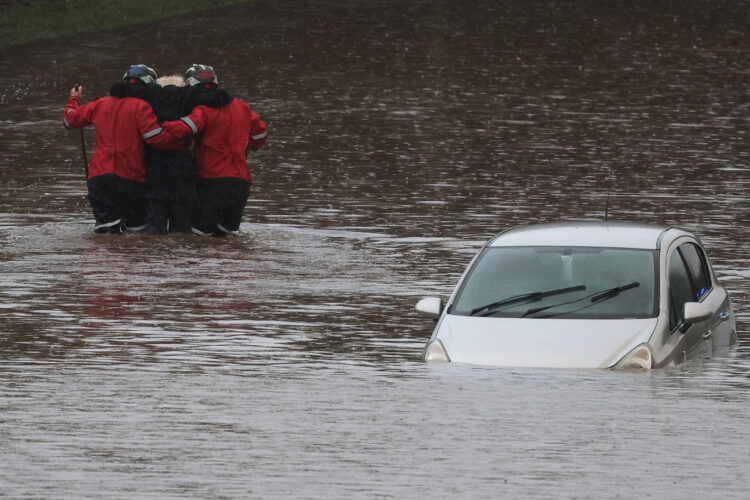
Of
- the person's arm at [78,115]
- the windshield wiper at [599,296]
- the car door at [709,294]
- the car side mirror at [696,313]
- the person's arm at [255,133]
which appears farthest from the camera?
the person's arm at [255,133]

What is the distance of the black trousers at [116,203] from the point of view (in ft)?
60.0

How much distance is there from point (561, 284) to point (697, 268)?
128 centimetres

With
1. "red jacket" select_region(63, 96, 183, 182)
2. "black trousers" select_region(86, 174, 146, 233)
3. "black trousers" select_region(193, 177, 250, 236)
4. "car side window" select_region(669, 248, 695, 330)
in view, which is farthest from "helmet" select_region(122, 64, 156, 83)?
"car side window" select_region(669, 248, 695, 330)

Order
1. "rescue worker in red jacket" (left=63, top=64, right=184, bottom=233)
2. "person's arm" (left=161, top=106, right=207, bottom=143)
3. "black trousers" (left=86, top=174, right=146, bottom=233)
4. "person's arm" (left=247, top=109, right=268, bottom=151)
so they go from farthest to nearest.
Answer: "person's arm" (left=247, top=109, right=268, bottom=151) → "black trousers" (left=86, top=174, right=146, bottom=233) → "rescue worker in red jacket" (left=63, top=64, right=184, bottom=233) → "person's arm" (left=161, top=106, right=207, bottom=143)

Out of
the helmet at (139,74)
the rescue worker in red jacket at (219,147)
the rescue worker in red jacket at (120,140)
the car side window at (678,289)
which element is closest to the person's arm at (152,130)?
the rescue worker in red jacket at (120,140)

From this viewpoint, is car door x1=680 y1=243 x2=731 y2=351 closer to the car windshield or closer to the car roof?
the car roof

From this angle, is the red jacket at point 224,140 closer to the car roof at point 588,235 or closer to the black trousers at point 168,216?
the black trousers at point 168,216

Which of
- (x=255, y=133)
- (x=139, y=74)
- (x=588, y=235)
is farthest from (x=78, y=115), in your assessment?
(x=588, y=235)

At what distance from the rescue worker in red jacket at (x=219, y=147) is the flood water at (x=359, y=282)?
521 mm

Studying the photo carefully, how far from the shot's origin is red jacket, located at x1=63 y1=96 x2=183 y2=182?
18.0 m

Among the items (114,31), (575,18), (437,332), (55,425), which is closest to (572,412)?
(437,332)

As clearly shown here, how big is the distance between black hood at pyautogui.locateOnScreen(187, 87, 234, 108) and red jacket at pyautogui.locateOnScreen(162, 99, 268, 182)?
48 mm

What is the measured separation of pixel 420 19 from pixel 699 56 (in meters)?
8.71

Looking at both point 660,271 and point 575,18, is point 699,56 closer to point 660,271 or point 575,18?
point 575,18
